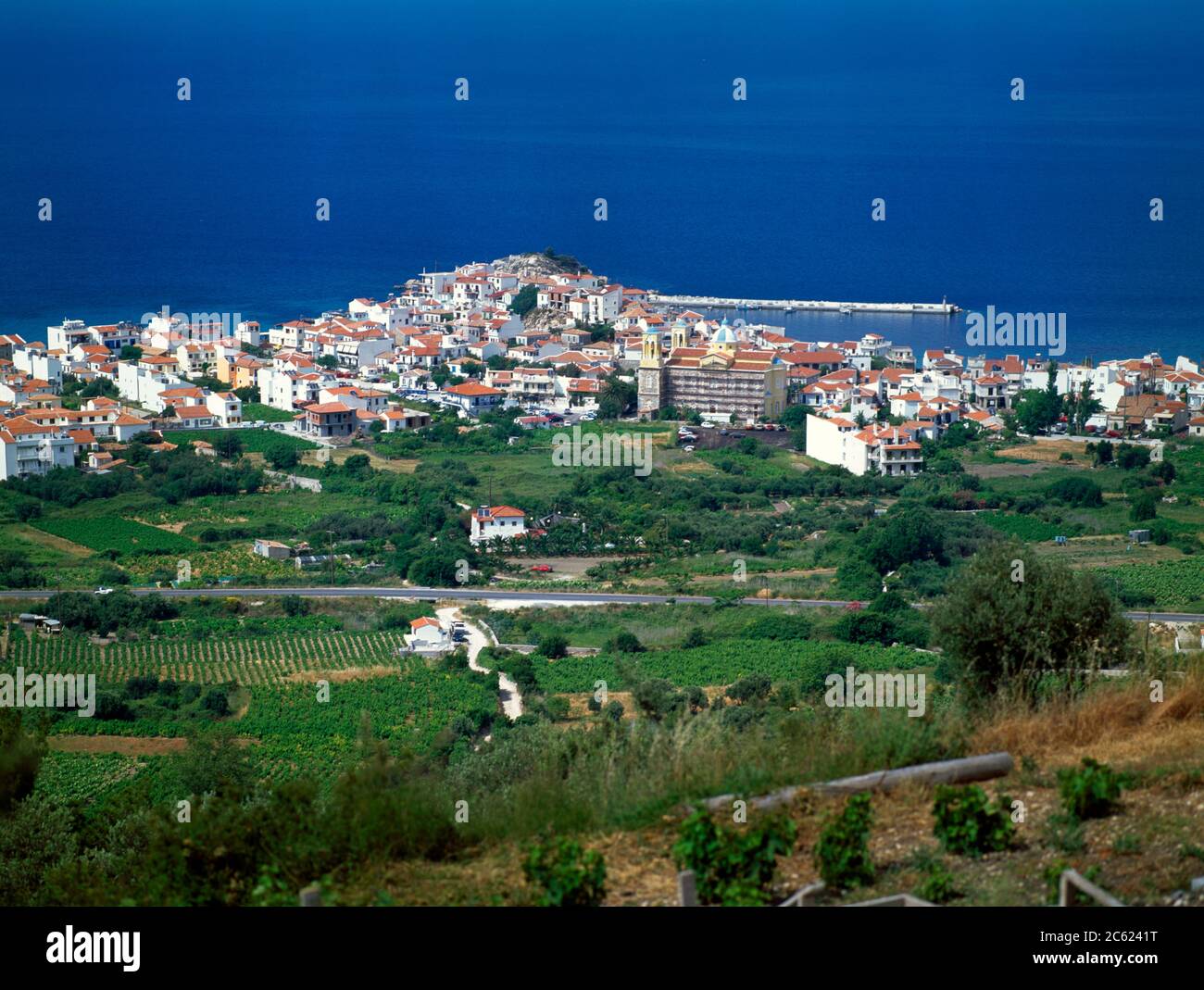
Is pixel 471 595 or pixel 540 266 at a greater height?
pixel 540 266

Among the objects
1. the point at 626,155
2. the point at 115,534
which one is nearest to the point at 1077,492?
the point at 115,534

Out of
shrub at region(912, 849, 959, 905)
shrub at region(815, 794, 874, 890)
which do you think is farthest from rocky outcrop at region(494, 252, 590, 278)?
shrub at region(815, 794, 874, 890)

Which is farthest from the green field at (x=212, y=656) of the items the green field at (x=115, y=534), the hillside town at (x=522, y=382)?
the hillside town at (x=522, y=382)

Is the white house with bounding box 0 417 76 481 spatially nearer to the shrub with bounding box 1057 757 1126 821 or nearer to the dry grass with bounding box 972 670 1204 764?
the dry grass with bounding box 972 670 1204 764

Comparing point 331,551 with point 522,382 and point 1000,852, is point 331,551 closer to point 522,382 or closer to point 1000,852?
point 522,382

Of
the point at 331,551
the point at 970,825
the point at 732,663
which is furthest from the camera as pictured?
the point at 331,551

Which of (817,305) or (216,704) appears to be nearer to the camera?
(216,704)
